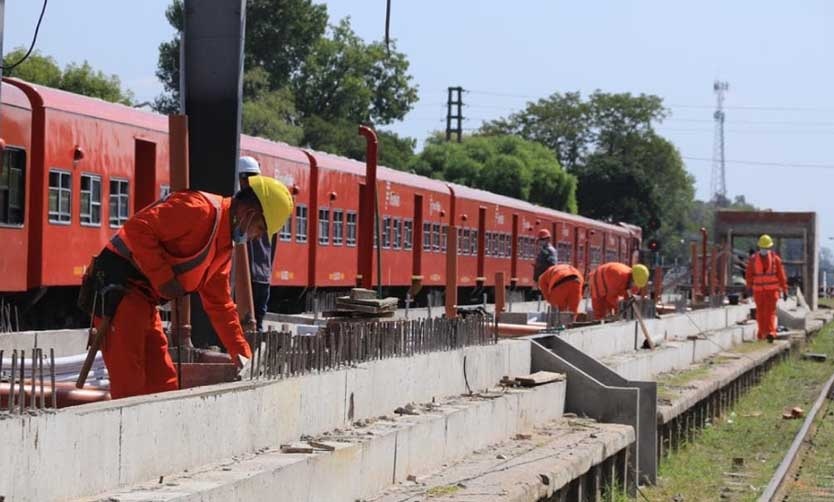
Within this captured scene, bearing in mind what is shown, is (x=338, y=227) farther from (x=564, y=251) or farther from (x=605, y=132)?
(x=605, y=132)

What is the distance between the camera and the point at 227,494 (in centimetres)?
610

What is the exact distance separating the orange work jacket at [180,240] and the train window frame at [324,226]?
17330 millimetres

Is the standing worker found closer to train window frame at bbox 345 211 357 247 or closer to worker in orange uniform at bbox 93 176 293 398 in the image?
worker in orange uniform at bbox 93 176 293 398

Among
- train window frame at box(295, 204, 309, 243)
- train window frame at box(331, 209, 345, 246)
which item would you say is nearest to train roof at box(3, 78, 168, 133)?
train window frame at box(295, 204, 309, 243)

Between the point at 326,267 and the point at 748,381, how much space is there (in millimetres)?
6605

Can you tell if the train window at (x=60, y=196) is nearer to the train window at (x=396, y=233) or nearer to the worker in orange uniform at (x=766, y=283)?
the train window at (x=396, y=233)

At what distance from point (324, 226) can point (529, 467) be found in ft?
52.8

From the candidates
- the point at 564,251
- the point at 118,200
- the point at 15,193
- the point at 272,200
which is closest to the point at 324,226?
the point at 118,200

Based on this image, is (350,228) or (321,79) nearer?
(350,228)

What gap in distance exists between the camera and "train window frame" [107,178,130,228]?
59.8 feet

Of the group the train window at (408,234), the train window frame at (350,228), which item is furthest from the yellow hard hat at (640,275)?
the train window at (408,234)

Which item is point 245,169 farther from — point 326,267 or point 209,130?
point 326,267

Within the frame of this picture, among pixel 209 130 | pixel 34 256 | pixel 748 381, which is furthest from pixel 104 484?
pixel 748 381

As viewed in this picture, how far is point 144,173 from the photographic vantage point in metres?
19.0
